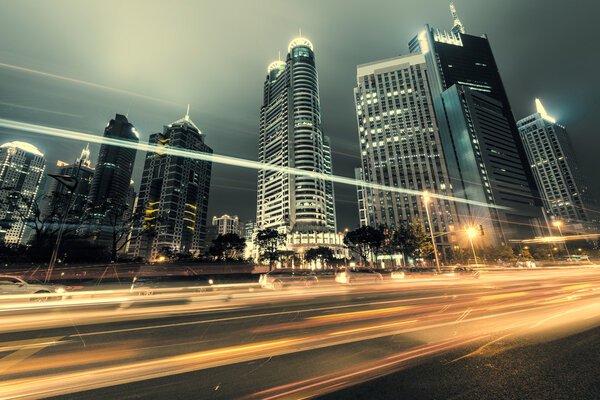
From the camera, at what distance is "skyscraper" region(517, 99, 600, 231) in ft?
468

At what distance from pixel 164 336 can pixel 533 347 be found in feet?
30.4

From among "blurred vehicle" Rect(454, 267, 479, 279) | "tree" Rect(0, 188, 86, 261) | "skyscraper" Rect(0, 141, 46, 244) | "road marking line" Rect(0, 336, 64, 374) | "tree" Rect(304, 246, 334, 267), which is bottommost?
"road marking line" Rect(0, 336, 64, 374)

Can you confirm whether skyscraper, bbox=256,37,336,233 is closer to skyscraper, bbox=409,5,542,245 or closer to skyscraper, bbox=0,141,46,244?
skyscraper, bbox=409,5,542,245

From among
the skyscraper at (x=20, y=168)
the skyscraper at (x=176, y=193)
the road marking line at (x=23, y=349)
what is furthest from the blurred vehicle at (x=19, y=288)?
the skyscraper at (x=176, y=193)

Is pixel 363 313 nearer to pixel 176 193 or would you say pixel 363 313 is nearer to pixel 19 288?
pixel 19 288

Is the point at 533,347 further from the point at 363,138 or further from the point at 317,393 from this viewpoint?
the point at 363,138

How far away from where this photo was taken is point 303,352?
5121mm

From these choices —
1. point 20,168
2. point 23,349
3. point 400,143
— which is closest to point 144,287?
point 23,349

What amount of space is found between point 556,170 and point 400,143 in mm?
128300

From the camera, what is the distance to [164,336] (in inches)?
245

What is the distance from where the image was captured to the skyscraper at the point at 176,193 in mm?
154750

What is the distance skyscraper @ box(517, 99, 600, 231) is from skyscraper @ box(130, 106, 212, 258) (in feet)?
758

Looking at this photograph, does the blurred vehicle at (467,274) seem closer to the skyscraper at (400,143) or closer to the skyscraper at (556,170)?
the skyscraper at (400,143)

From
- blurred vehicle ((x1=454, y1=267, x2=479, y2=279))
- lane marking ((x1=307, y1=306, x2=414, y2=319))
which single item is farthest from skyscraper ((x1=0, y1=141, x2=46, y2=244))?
blurred vehicle ((x1=454, y1=267, x2=479, y2=279))
